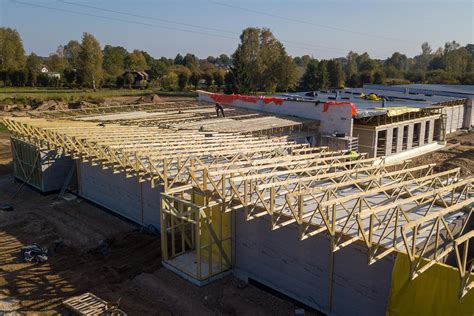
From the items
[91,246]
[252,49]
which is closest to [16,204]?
[91,246]

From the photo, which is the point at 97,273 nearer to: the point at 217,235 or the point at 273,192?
the point at 217,235

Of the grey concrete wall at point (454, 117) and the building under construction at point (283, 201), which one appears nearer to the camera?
the building under construction at point (283, 201)

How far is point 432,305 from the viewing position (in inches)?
405

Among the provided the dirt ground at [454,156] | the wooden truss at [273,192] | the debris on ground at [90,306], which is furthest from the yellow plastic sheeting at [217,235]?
the dirt ground at [454,156]

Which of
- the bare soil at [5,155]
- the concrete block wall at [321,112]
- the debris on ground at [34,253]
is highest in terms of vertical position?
the concrete block wall at [321,112]

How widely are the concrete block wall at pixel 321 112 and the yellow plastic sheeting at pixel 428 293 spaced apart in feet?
64.6

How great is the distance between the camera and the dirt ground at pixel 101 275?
531 inches

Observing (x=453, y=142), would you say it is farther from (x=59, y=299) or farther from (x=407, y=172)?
(x=59, y=299)

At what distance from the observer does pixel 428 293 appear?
10.4 m

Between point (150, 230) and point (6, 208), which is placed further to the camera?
point (6, 208)

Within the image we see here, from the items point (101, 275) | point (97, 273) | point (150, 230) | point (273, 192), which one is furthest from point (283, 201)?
point (97, 273)

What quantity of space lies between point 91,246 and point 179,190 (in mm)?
5238

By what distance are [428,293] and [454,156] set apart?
27.8 metres

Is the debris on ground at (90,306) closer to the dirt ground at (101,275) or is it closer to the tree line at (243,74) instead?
the dirt ground at (101,275)
